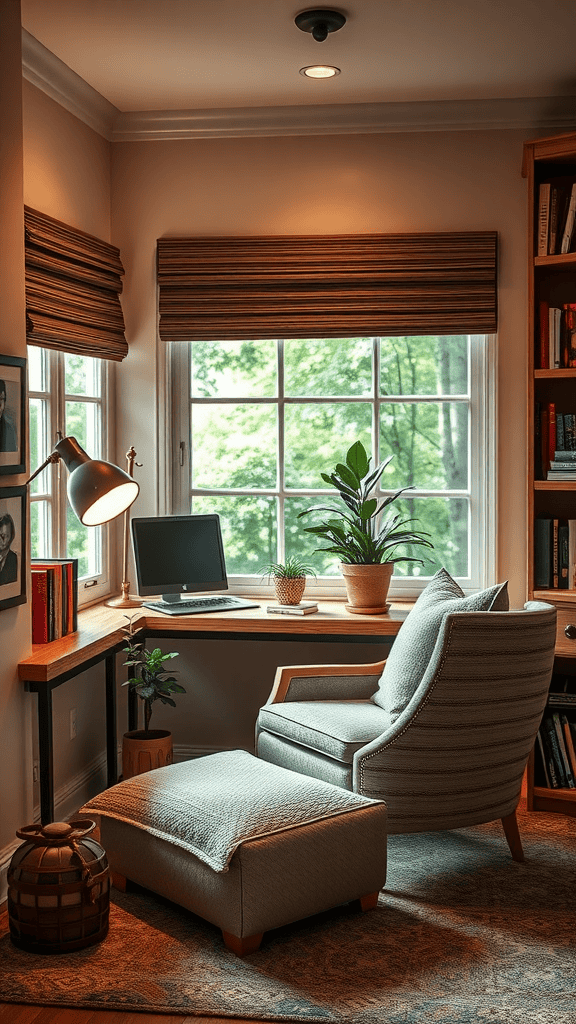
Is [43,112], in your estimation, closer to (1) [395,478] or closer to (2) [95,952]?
(1) [395,478]

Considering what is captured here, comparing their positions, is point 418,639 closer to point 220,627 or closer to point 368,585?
point 368,585

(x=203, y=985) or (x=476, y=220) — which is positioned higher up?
(x=476, y=220)

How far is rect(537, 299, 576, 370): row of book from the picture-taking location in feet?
12.4

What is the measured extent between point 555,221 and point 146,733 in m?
2.40

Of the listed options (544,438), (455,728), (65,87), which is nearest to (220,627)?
(455,728)

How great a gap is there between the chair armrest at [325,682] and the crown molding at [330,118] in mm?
2189

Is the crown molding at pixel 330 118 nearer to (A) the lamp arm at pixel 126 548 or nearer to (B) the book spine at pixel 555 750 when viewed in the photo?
(A) the lamp arm at pixel 126 548

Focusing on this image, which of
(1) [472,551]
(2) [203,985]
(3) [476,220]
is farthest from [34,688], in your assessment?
(3) [476,220]

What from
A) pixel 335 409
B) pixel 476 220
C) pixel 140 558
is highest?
pixel 476 220

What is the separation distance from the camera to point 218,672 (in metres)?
4.43

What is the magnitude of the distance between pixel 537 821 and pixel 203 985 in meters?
1.62

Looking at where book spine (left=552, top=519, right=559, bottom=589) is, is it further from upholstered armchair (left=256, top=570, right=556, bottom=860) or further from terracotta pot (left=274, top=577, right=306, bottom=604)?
terracotta pot (left=274, top=577, right=306, bottom=604)

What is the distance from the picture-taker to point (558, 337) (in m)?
3.80

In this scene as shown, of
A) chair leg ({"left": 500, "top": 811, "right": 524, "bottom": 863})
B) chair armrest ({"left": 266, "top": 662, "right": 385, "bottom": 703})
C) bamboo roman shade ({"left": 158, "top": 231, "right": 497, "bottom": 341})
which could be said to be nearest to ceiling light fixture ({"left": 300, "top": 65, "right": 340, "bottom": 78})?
bamboo roman shade ({"left": 158, "top": 231, "right": 497, "bottom": 341})
